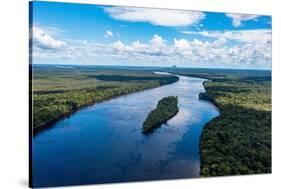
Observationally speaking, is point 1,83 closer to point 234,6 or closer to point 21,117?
point 21,117

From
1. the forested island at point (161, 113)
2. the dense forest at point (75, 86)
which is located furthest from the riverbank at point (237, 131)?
the dense forest at point (75, 86)

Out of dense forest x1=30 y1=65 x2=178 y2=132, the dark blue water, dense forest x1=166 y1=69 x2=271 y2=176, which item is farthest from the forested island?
dense forest x1=166 y1=69 x2=271 y2=176

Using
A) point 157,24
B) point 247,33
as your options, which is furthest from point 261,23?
point 157,24

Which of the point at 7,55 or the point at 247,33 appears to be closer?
the point at 7,55

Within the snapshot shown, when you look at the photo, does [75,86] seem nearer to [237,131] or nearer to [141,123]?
[141,123]

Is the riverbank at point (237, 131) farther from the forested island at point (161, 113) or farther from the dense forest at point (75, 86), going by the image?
the dense forest at point (75, 86)

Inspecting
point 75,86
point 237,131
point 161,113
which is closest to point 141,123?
point 161,113
